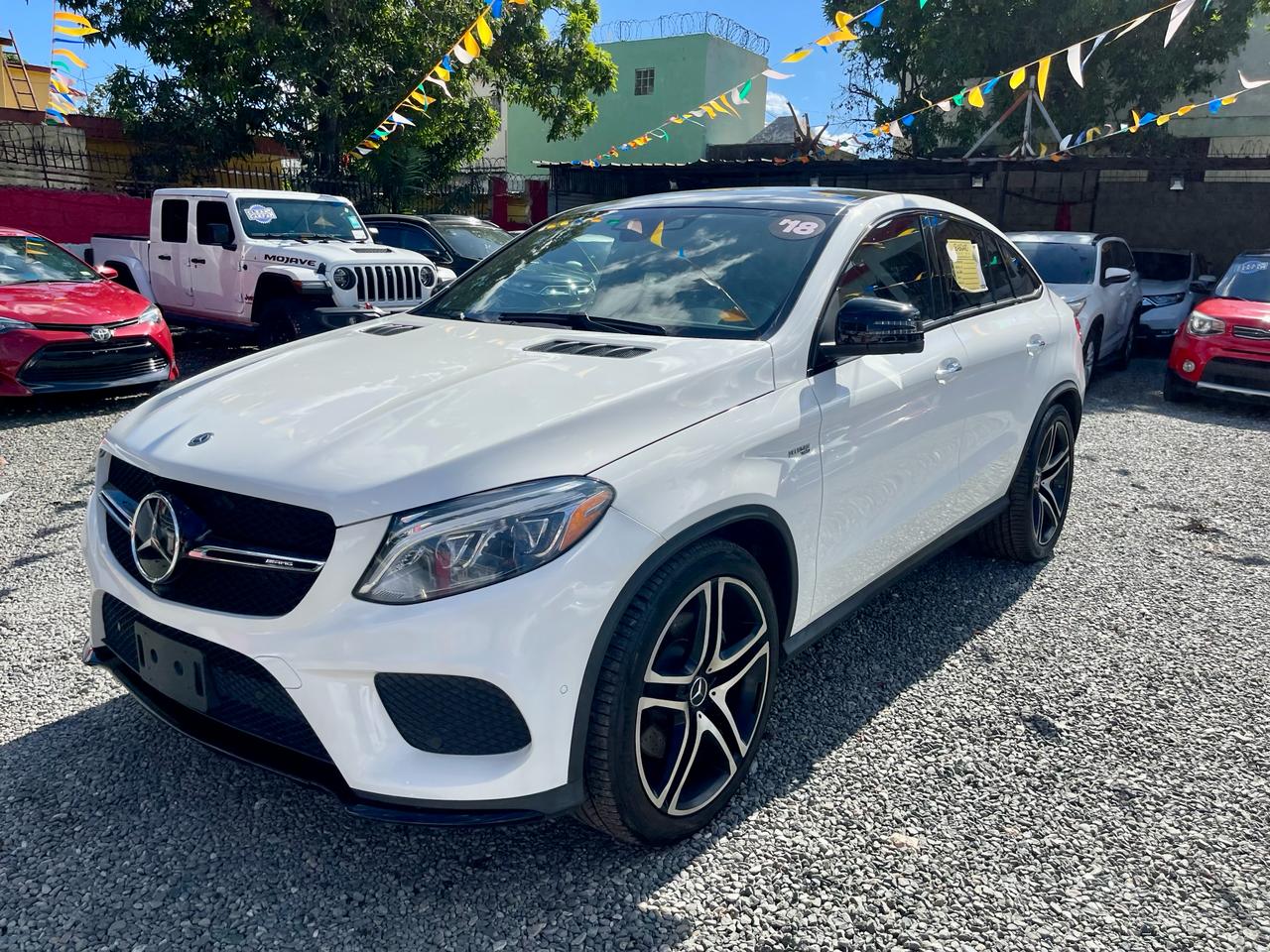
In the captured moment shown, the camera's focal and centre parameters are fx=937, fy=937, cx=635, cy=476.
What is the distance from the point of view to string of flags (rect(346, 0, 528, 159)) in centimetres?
1384

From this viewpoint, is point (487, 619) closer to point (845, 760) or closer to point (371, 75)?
point (845, 760)

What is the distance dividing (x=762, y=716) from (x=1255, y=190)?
1821 cm

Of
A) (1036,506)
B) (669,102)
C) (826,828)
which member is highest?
(669,102)

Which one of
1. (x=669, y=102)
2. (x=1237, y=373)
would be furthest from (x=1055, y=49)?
(x=669, y=102)

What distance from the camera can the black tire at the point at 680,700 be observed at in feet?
7.27

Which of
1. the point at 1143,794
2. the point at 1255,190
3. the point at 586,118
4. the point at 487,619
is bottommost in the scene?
the point at 1143,794

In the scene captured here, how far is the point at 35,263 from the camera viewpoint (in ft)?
27.3

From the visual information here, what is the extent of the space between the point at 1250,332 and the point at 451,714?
906 centimetres

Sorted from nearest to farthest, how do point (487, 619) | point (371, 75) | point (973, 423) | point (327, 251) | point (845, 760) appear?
point (487, 619)
point (845, 760)
point (973, 423)
point (327, 251)
point (371, 75)

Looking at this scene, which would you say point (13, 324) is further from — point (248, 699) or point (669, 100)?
point (669, 100)

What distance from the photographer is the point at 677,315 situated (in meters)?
3.06

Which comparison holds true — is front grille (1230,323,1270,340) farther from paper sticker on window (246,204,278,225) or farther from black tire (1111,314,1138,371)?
paper sticker on window (246,204,278,225)

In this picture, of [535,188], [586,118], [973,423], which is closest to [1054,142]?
[586,118]

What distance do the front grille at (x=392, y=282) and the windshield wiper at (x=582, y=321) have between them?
265 inches
